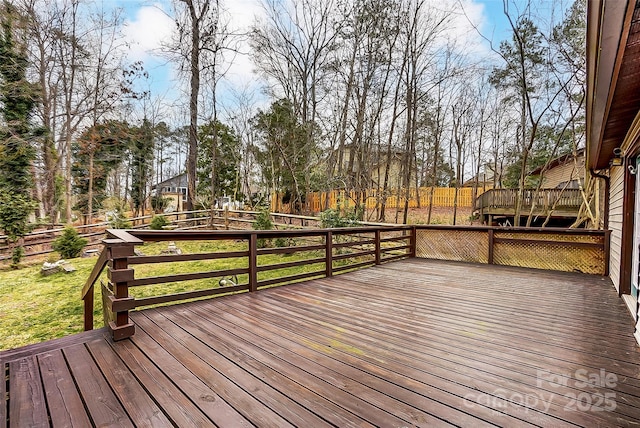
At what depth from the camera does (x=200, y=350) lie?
2.28 metres

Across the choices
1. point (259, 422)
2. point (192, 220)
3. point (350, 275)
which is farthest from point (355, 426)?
point (192, 220)

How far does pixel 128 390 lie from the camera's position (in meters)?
1.75

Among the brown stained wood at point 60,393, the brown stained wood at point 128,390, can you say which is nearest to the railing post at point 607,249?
the brown stained wood at point 128,390

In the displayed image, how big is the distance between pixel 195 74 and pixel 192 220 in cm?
574

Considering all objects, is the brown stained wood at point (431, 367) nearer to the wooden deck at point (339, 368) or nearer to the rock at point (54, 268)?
the wooden deck at point (339, 368)

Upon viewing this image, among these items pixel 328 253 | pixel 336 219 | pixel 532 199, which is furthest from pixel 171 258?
pixel 532 199

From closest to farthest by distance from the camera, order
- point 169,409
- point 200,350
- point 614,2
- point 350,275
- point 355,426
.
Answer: point 614,2, point 355,426, point 169,409, point 200,350, point 350,275

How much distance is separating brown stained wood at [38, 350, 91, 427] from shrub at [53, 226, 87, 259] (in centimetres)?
780

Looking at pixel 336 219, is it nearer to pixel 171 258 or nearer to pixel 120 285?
pixel 171 258

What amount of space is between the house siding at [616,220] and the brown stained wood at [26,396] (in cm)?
599

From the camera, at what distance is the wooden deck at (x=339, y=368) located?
156cm

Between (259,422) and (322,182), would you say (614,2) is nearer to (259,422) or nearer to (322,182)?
(259,422)

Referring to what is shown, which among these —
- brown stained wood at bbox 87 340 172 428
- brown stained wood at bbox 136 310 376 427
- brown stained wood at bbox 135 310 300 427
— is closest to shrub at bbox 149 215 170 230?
brown stained wood at bbox 135 310 300 427

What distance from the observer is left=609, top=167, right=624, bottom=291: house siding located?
4.27 m
